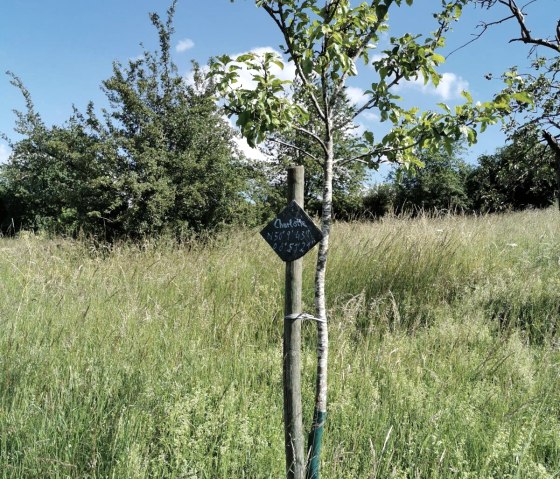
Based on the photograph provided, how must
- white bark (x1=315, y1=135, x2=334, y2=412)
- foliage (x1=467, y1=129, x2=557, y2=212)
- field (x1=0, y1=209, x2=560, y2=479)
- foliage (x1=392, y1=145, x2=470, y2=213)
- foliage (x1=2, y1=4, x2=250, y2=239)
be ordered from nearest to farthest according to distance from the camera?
white bark (x1=315, y1=135, x2=334, y2=412)
field (x1=0, y1=209, x2=560, y2=479)
foliage (x1=467, y1=129, x2=557, y2=212)
foliage (x1=2, y1=4, x2=250, y2=239)
foliage (x1=392, y1=145, x2=470, y2=213)

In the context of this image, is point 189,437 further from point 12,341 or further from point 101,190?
point 101,190

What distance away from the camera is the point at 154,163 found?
322 inches

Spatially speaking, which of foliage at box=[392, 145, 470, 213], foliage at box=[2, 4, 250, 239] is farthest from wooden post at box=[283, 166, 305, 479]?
foliage at box=[392, 145, 470, 213]

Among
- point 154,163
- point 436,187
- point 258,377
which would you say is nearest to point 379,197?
point 436,187

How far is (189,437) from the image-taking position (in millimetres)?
2348

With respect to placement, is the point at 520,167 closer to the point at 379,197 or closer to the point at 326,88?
the point at 326,88

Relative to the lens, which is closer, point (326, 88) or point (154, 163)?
point (326, 88)

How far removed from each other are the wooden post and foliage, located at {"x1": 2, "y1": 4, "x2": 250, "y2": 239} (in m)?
6.49

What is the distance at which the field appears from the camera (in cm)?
214

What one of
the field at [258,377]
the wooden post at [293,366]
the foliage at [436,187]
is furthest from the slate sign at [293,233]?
the foliage at [436,187]

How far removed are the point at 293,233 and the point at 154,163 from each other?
685cm

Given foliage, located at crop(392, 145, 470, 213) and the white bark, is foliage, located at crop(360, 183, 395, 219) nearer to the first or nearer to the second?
foliage, located at crop(392, 145, 470, 213)

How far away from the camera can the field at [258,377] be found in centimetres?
214

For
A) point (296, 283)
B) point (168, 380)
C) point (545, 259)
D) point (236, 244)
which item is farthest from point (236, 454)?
point (545, 259)
